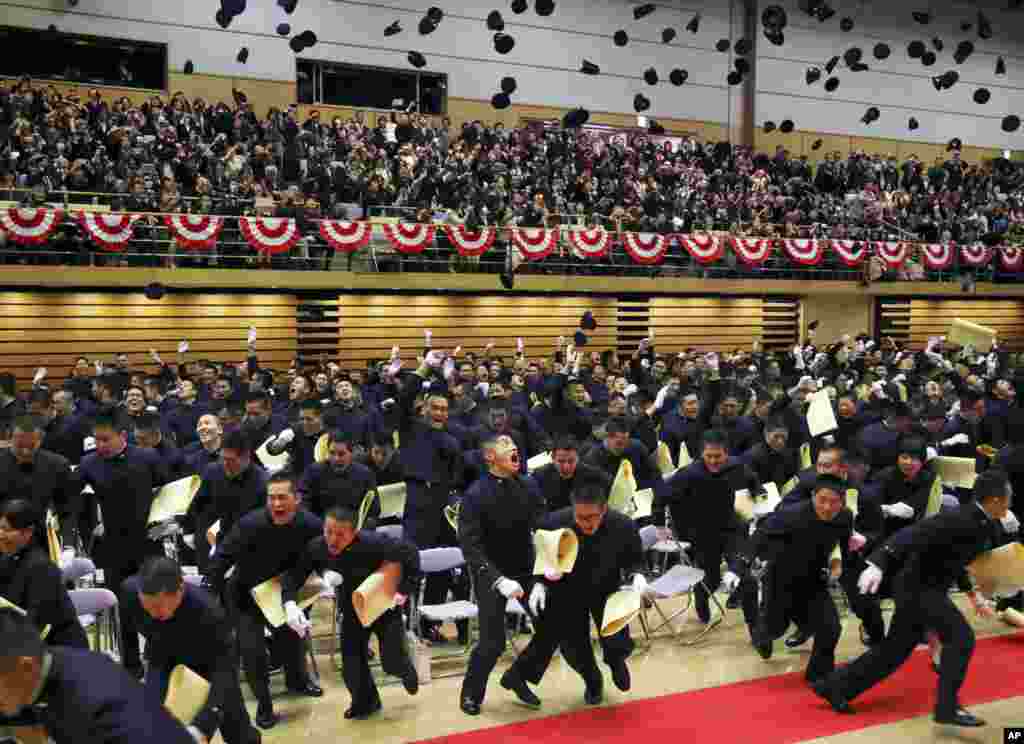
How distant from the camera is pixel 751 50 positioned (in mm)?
34875

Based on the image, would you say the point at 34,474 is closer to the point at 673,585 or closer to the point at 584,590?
the point at 584,590

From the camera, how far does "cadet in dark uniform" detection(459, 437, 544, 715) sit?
7.50 m

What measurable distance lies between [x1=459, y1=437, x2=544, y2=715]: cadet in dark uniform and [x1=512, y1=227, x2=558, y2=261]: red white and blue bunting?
15265mm

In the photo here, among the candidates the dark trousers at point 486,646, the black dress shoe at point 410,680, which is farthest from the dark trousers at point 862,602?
the black dress shoe at point 410,680

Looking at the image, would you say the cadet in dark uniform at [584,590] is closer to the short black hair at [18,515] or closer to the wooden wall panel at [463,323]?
the short black hair at [18,515]

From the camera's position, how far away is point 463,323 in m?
25.2

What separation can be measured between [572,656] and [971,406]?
678 centimetres

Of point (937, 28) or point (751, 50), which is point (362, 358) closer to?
point (751, 50)

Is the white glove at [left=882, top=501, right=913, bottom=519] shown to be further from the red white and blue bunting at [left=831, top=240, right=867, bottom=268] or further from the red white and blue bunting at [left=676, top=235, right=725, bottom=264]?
the red white and blue bunting at [left=831, top=240, right=867, bottom=268]

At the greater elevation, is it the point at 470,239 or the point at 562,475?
the point at 470,239

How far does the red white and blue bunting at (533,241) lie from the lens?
75.6 feet

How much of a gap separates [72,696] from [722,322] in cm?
2641

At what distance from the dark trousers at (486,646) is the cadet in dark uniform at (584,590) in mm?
257

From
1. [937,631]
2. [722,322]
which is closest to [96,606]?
[937,631]
